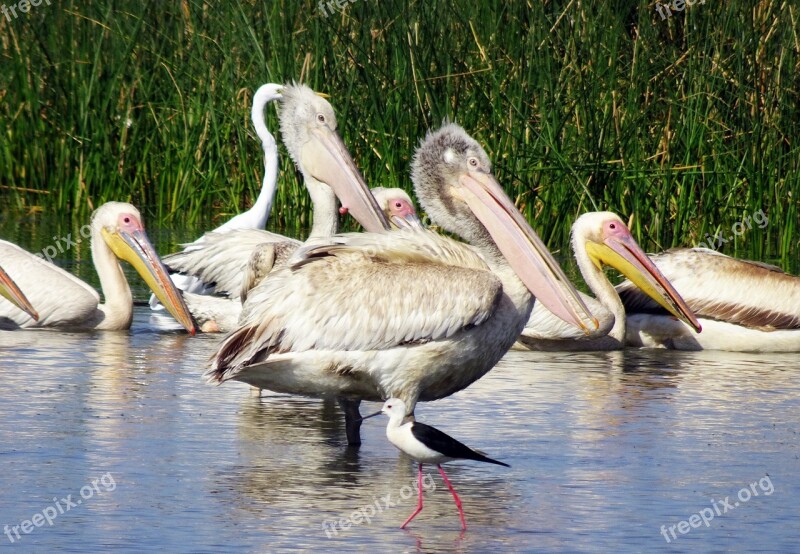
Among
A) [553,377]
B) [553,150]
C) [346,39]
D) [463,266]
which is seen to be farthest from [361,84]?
[463,266]

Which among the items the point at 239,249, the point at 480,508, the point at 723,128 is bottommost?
the point at 480,508

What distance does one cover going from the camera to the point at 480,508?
458 cm

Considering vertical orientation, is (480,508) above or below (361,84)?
below

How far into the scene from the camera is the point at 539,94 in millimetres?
10055

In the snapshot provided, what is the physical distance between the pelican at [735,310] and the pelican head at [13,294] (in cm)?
322

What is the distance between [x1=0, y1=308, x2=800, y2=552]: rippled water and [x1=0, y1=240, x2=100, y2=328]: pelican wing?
74 centimetres

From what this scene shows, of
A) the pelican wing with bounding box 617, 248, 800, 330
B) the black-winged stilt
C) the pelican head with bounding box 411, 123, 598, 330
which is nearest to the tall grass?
the pelican wing with bounding box 617, 248, 800, 330

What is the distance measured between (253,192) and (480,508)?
6.61 meters

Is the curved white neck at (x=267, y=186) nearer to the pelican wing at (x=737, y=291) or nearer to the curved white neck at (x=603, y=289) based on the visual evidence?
the curved white neck at (x=603, y=289)

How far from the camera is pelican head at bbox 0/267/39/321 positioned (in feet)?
24.7

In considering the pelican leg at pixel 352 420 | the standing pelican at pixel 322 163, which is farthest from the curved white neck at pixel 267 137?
the pelican leg at pixel 352 420

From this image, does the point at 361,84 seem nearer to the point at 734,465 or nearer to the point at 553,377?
the point at 553,377

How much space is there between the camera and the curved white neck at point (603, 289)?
8086 millimetres

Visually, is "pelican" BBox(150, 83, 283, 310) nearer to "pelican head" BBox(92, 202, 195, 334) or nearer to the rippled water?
"pelican head" BBox(92, 202, 195, 334)
